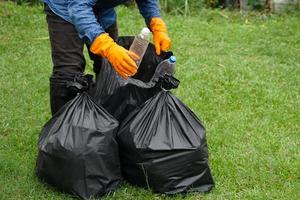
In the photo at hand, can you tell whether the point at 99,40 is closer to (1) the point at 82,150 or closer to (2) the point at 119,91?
(2) the point at 119,91

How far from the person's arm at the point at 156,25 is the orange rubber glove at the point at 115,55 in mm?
486

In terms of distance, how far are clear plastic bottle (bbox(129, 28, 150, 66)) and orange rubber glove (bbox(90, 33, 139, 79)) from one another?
0.22 m

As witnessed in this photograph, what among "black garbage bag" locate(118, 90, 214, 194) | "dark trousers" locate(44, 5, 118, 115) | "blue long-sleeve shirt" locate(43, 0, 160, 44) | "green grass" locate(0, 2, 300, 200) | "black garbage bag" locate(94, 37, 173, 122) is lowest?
"green grass" locate(0, 2, 300, 200)

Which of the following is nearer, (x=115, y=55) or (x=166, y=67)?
(x=115, y=55)

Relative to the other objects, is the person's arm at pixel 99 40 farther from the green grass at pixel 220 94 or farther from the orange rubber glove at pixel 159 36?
the green grass at pixel 220 94

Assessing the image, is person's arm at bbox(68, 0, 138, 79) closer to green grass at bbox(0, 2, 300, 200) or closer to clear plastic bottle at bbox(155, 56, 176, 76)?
clear plastic bottle at bbox(155, 56, 176, 76)

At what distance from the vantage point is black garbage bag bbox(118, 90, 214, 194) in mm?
3273

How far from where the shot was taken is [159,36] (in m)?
3.66

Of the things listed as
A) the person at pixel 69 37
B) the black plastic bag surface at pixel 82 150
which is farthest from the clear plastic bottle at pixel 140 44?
the black plastic bag surface at pixel 82 150

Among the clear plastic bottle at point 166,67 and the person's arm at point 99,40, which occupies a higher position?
the person's arm at point 99,40

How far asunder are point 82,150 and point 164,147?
41 centimetres

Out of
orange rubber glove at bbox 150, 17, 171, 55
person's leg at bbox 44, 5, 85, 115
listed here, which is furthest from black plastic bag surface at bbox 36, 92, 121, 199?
orange rubber glove at bbox 150, 17, 171, 55

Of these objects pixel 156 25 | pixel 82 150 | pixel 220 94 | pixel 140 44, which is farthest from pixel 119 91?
pixel 220 94

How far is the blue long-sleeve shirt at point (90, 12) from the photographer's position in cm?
320
